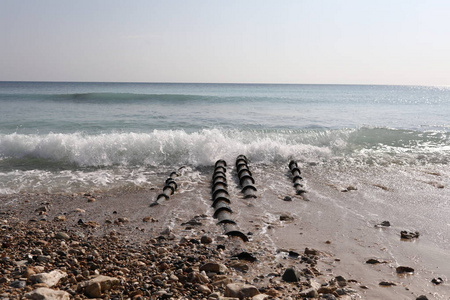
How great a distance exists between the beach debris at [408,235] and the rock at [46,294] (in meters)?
4.26

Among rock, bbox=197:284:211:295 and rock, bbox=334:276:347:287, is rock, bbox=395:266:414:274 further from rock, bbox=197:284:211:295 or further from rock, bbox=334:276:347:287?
rock, bbox=197:284:211:295

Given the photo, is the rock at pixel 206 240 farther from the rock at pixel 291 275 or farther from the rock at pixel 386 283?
the rock at pixel 386 283

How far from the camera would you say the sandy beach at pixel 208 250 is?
327cm

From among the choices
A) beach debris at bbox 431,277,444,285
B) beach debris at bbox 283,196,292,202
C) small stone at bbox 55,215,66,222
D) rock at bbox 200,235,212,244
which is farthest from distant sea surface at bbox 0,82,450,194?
beach debris at bbox 431,277,444,285

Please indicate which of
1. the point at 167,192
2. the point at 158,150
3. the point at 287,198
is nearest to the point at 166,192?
the point at 167,192

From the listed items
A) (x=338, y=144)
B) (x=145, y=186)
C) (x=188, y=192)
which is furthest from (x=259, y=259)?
(x=338, y=144)

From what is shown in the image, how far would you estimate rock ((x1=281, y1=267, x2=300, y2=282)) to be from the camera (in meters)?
3.50

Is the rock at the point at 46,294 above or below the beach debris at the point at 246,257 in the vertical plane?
above

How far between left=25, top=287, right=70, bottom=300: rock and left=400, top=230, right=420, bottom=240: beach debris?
4263mm

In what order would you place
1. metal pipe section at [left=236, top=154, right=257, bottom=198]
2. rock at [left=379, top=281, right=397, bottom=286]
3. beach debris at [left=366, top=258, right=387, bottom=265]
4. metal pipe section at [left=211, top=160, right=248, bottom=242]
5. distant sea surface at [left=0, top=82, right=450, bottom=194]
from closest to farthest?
rock at [left=379, top=281, right=397, bottom=286], beach debris at [left=366, top=258, right=387, bottom=265], metal pipe section at [left=211, top=160, right=248, bottom=242], metal pipe section at [left=236, top=154, right=257, bottom=198], distant sea surface at [left=0, top=82, right=450, bottom=194]

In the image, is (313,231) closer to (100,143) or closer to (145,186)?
(145,186)

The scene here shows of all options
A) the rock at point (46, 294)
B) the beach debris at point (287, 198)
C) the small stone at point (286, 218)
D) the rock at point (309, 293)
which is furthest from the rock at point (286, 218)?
the rock at point (46, 294)

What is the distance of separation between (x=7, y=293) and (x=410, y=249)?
4.41 m

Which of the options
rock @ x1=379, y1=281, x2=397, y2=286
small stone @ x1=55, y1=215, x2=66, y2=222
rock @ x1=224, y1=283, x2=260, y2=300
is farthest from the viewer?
small stone @ x1=55, y1=215, x2=66, y2=222
